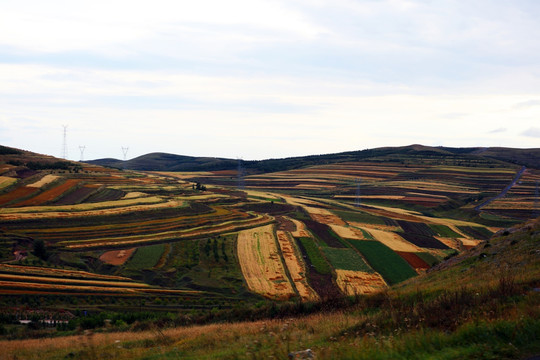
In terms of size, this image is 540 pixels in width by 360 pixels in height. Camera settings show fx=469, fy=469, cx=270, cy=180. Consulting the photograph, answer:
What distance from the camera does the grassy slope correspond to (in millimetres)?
10062

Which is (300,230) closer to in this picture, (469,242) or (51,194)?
(469,242)

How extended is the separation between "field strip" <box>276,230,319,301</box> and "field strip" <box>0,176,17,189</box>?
47.3 meters

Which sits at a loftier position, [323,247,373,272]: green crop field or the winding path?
the winding path

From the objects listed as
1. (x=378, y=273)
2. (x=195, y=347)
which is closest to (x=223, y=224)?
(x=378, y=273)

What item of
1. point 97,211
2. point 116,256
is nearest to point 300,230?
point 116,256

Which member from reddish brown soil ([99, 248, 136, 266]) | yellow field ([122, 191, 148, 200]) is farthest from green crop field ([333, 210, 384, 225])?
reddish brown soil ([99, 248, 136, 266])

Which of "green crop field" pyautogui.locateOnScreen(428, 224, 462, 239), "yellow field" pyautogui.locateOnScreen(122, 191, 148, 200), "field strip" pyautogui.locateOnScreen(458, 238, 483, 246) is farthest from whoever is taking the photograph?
"yellow field" pyautogui.locateOnScreen(122, 191, 148, 200)

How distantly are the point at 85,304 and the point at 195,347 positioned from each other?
26376 mm

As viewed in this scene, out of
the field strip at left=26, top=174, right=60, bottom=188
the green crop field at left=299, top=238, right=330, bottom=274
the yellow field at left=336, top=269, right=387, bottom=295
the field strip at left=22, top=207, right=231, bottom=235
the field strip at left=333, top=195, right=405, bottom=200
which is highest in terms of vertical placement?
the field strip at left=26, top=174, right=60, bottom=188

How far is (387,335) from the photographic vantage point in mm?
11859

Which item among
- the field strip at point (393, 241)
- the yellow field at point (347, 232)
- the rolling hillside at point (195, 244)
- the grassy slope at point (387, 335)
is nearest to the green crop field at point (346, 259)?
the rolling hillside at point (195, 244)

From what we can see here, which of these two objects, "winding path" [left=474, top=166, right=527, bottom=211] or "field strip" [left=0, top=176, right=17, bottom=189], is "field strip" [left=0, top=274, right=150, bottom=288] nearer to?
"field strip" [left=0, top=176, right=17, bottom=189]

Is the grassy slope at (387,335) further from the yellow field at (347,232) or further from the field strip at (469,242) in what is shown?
the field strip at (469,242)

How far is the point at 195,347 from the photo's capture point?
1376cm
